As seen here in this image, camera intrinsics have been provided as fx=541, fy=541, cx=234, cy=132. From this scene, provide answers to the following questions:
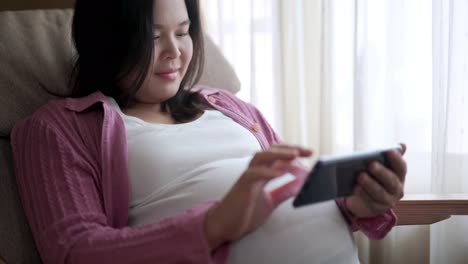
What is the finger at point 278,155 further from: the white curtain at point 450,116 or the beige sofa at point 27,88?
the white curtain at point 450,116

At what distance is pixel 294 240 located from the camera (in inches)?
34.0

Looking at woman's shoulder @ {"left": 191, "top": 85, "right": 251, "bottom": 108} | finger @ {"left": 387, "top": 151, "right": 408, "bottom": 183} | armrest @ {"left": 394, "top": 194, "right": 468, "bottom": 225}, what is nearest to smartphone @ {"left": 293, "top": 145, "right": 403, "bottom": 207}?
finger @ {"left": 387, "top": 151, "right": 408, "bottom": 183}

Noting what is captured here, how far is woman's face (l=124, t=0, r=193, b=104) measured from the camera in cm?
100

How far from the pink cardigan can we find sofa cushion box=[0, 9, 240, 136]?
108mm

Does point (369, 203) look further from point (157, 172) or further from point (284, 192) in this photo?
point (157, 172)

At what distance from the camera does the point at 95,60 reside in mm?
1057

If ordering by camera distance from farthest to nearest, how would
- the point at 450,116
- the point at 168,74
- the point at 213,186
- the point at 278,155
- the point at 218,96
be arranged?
the point at 450,116, the point at 218,96, the point at 168,74, the point at 213,186, the point at 278,155

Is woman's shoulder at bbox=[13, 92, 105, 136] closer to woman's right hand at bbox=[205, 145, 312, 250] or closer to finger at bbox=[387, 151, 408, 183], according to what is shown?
woman's right hand at bbox=[205, 145, 312, 250]

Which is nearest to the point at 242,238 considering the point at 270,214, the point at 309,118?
the point at 270,214

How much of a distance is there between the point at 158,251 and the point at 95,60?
44 cm

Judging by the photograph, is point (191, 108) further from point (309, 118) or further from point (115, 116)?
point (309, 118)

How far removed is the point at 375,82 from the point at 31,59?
891 mm

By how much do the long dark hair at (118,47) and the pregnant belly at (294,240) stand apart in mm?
361

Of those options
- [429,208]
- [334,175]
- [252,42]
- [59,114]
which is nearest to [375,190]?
[334,175]
